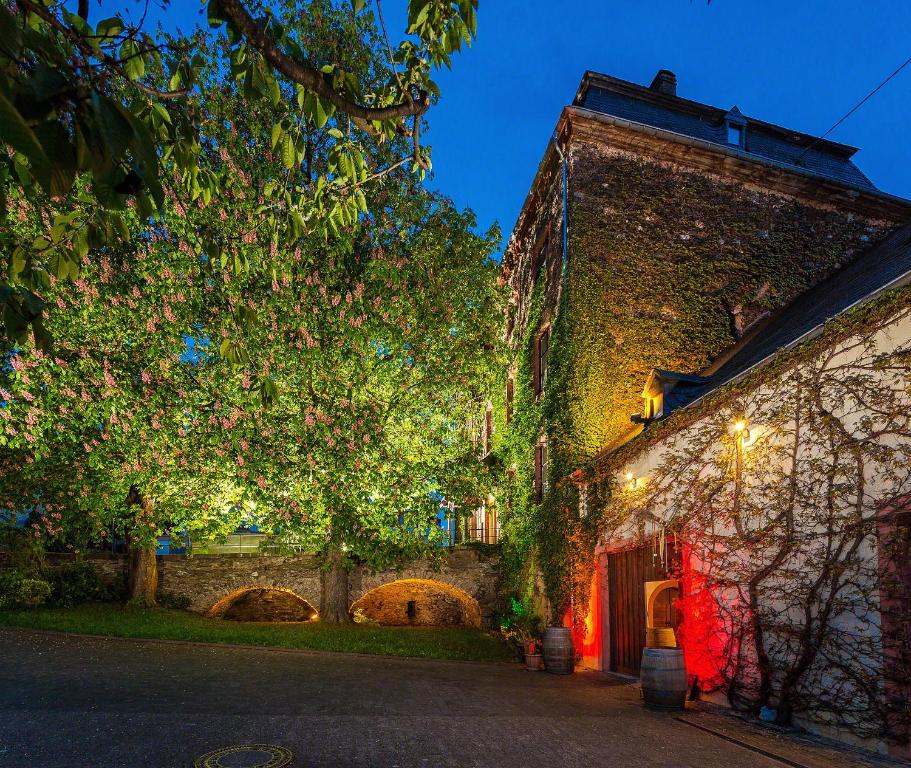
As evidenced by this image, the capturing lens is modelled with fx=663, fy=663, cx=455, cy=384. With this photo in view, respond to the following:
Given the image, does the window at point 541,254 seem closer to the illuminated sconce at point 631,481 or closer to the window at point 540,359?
the window at point 540,359

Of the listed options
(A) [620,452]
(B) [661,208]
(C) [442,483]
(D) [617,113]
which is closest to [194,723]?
(A) [620,452]

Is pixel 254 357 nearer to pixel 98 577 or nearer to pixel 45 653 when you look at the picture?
pixel 45 653

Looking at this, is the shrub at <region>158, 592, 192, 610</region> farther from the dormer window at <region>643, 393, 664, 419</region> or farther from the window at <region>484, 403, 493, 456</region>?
the dormer window at <region>643, 393, 664, 419</region>

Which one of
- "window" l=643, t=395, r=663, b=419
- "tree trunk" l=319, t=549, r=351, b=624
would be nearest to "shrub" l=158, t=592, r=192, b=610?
"tree trunk" l=319, t=549, r=351, b=624

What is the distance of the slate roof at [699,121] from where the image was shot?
15164 mm

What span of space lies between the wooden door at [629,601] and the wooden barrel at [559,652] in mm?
869

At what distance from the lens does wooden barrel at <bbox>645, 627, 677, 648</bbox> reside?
8805 mm

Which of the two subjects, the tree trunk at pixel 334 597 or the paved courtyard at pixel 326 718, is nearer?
the paved courtyard at pixel 326 718

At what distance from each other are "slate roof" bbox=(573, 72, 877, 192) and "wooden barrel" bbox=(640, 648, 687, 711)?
37.2 ft

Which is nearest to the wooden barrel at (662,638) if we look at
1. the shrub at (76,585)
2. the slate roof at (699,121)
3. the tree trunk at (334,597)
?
the tree trunk at (334,597)

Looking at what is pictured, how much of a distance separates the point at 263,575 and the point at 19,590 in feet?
19.8

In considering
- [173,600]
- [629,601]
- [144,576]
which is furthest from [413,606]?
[629,601]

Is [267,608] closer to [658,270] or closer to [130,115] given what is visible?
[658,270]

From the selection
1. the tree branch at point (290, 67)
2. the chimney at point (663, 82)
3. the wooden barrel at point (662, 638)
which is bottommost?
the wooden barrel at point (662, 638)
